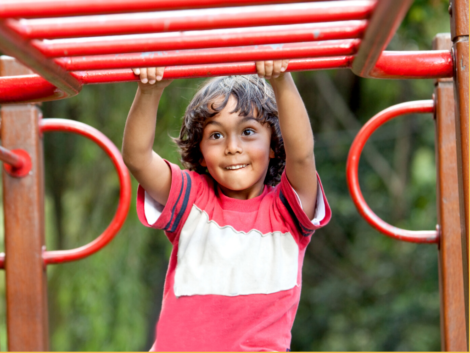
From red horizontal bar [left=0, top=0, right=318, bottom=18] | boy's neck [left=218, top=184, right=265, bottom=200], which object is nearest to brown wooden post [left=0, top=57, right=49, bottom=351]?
boy's neck [left=218, top=184, right=265, bottom=200]

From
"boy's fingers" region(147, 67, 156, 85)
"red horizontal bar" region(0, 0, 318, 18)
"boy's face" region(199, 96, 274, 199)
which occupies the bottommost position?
"boy's face" region(199, 96, 274, 199)

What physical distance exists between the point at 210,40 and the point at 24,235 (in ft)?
3.05

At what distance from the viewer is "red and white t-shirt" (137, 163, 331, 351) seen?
1.16m

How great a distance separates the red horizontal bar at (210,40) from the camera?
73 centimetres

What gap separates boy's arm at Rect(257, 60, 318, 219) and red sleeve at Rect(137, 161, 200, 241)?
232 mm

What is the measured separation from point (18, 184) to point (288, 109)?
0.82 meters

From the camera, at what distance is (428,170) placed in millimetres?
4469

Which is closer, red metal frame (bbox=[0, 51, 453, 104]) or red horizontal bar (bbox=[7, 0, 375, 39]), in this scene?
red horizontal bar (bbox=[7, 0, 375, 39])

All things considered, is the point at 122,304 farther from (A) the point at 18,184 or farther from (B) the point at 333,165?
(B) the point at 333,165

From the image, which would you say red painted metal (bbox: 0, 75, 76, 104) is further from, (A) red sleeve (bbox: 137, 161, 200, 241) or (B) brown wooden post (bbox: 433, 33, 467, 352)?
(B) brown wooden post (bbox: 433, 33, 467, 352)

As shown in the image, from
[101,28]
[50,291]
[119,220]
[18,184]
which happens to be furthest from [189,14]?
[50,291]

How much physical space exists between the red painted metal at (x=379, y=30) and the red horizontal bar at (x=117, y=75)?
0.06 metres

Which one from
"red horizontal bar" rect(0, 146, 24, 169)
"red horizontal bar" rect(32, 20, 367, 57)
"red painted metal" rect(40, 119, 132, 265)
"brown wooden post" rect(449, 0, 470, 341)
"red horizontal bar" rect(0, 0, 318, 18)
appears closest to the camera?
"red horizontal bar" rect(0, 0, 318, 18)

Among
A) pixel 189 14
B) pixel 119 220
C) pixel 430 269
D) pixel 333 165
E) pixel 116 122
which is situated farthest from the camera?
pixel 333 165
